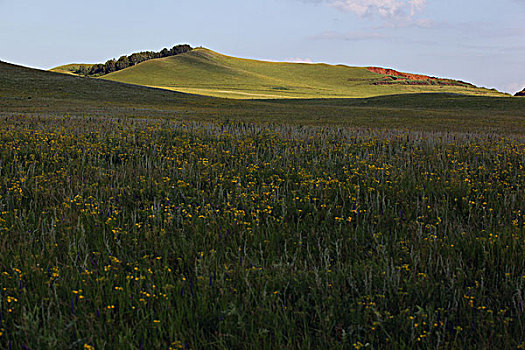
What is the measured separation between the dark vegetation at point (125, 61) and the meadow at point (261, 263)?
147732 millimetres

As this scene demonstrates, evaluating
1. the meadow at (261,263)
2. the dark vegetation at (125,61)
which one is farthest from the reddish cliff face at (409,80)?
the meadow at (261,263)

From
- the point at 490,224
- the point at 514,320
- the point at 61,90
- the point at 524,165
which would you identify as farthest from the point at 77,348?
the point at 61,90

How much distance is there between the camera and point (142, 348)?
7.23 ft

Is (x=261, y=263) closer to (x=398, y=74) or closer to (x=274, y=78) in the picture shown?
(x=274, y=78)

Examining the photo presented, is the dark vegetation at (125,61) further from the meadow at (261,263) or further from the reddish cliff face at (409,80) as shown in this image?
Answer: the meadow at (261,263)

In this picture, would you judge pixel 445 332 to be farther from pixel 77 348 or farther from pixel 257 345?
pixel 77 348

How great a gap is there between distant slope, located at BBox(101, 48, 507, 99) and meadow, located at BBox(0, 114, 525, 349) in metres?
86.9

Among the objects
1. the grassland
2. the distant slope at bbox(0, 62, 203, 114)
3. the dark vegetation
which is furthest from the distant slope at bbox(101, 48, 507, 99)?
the grassland

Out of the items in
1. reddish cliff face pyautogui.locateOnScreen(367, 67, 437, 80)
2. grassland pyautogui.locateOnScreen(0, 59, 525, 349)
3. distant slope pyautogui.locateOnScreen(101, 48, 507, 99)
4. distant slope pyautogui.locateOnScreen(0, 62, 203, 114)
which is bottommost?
grassland pyautogui.locateOnScreen(0, 59, 525, 349)

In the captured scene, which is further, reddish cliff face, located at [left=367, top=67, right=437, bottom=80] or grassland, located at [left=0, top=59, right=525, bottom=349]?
reddish cliff face, located at [left=367, top=67, right=437, bottom=80]

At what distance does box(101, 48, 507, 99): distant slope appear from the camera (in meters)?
99.1

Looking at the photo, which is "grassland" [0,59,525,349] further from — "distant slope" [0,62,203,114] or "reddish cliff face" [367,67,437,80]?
"reddish cliff face" [367,67,437,80]

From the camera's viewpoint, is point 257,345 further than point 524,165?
No

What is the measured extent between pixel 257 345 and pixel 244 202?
2.32m
